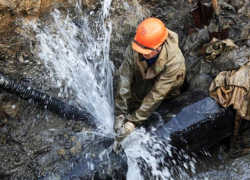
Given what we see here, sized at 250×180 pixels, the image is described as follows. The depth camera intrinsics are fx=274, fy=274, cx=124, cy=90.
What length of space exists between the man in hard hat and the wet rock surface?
32 cm

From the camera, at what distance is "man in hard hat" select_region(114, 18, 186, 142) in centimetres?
321

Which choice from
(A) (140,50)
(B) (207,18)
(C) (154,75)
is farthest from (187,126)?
(B) (207,18)

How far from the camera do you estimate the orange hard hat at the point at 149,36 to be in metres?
3.17

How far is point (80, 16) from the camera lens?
472 cm

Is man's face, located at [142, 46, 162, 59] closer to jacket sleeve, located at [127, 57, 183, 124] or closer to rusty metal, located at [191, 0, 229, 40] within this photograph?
jacket sleeve, located at [127, 57, 183, 124]

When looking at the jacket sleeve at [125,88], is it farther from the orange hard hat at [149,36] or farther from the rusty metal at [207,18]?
the rusty metal at [207,18]

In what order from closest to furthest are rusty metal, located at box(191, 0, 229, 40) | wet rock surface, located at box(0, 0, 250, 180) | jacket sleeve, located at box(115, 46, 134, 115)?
1. wet rock surface, located at box(0, 0, 250, 180)
2. jacket sleeve, located at box(115, 46, 134, 115)
3. rusty metal, located at box(191, 0, 229, 40)

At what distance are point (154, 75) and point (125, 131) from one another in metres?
0.80

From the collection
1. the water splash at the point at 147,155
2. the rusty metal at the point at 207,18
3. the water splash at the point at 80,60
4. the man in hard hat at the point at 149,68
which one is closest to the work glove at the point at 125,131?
the man in hard hat at the point at 149,68

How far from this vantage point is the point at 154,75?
350 centimetres

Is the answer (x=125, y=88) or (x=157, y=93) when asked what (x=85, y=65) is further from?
(x=157, y=93)

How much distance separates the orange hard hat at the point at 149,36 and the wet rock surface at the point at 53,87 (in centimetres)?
96

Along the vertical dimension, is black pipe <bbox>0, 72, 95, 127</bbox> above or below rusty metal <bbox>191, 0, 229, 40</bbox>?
below

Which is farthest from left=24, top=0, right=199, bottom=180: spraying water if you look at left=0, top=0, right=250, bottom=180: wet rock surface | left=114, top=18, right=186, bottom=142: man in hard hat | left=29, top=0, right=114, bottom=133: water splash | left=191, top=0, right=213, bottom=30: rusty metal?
left=191, top=0, right=213, bottom=30: rusty metal
